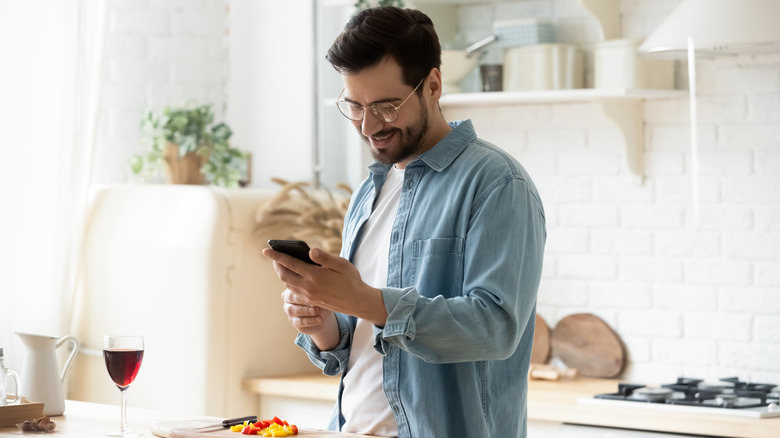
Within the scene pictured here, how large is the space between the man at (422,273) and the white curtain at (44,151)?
6.49ft

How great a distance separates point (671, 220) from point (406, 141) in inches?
68.8

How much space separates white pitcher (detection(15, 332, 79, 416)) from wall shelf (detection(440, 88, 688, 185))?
1.68m

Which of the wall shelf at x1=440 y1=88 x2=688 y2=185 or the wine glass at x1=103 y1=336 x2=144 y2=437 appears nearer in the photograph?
the wine glass at x1=103 y1=336 x2=144 y2=437

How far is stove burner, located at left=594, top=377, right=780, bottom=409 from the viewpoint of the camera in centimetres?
295

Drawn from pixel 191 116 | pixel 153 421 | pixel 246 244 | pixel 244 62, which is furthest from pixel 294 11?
pixel 153 421

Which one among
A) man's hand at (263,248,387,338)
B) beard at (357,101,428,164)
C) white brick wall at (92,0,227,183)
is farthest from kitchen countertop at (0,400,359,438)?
white brick wall at (92,0,227,183)

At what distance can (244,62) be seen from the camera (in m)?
4.33

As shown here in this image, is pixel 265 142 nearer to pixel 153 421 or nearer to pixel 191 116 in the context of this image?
pixel 191 116

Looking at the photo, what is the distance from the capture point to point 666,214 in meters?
3.52

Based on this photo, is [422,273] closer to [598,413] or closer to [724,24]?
[598,413]

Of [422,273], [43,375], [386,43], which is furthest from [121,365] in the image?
[386,43]

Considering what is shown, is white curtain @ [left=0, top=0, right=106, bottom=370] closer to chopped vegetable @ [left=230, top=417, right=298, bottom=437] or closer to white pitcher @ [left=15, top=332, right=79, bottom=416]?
white pitcher @ [left=15, top=332, right=79, bottom=416]

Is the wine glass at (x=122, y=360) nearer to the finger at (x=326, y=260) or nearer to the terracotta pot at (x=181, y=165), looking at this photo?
the finger at (x=326, y=260)

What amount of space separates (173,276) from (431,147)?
1.84 meters
